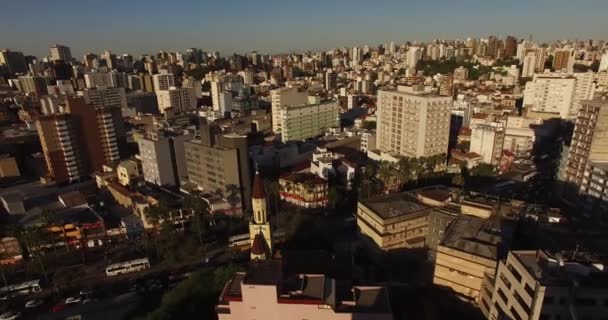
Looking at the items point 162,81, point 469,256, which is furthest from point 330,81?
point 469,256

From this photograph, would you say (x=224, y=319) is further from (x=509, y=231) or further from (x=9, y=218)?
(x=9, y=218)

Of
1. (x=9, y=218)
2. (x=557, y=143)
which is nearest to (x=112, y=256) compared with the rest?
(x=9, y=218)

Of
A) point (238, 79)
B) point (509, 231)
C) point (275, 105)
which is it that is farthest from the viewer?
point (238, 79)

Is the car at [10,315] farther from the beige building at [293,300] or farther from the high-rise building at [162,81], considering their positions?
the high-rise building at [162,81]

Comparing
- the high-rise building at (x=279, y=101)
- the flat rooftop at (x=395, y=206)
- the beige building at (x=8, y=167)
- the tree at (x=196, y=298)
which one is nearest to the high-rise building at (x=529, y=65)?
the high-rise building at (x=279, y=101)

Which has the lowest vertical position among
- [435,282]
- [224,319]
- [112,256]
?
[112,256]

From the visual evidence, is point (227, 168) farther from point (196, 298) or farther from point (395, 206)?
point (196, 298)
